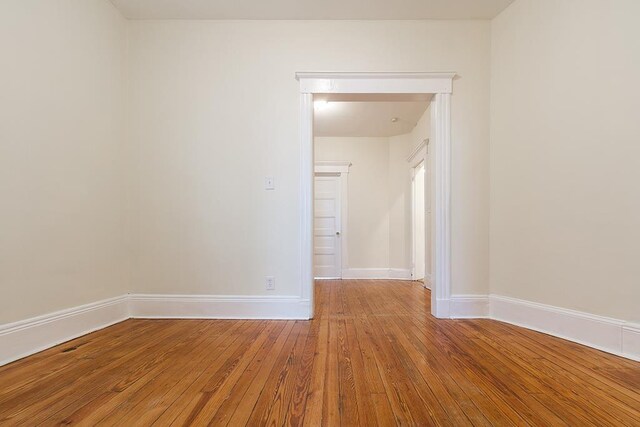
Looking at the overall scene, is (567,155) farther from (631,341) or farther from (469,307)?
(469,307)

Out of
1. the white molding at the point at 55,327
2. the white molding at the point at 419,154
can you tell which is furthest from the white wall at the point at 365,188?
the white molding at the point at 55,327

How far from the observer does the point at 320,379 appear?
1.66 metres

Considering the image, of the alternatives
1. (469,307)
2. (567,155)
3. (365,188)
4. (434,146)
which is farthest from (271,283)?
(365,188)

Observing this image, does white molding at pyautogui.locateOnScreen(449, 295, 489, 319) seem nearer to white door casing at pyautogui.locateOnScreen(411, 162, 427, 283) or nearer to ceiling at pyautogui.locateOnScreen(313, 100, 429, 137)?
ceiling at pyautogui.locateOnScreen(313, 100, 429, 137)

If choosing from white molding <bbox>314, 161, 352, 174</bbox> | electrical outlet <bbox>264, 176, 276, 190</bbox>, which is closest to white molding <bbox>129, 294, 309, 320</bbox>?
electrical outlet <bbox>264, 176, 276, 190</bbox>

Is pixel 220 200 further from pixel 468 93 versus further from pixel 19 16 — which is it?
pixel 468 93

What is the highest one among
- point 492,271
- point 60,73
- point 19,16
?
point 19,16

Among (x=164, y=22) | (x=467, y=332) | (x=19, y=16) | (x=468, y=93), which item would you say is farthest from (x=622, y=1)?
(x=19, y=16)

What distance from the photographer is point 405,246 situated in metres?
5.84

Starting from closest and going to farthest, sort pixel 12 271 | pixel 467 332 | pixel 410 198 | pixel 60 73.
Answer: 1. pixel 12 271
2. pixel 60 73
3. pixel 467 332
4. pixel 410 198

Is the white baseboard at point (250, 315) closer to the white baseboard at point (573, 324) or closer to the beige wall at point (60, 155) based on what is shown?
the white baseboard at point (573, 324)

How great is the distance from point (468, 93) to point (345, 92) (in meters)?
1.14

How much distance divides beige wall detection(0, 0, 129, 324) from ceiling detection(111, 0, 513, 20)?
0.40 meters

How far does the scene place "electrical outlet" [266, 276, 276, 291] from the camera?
9.55 ft
